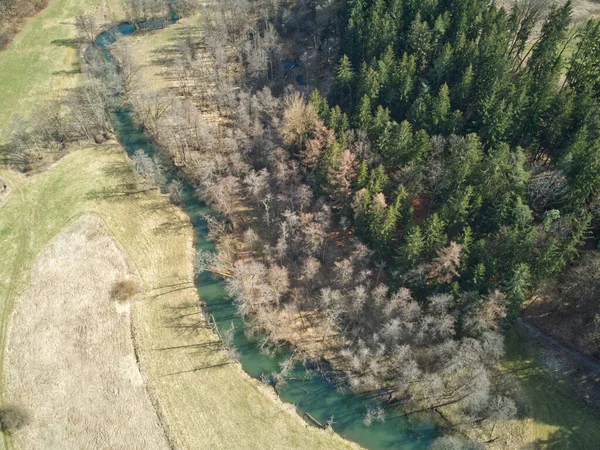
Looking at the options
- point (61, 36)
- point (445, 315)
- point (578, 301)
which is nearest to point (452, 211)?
point (445, 315)

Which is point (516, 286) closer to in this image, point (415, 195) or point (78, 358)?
point (415, 195)

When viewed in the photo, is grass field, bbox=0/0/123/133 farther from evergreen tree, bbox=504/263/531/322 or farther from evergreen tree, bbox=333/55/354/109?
evergreen tree, bbox=504/263/531/322

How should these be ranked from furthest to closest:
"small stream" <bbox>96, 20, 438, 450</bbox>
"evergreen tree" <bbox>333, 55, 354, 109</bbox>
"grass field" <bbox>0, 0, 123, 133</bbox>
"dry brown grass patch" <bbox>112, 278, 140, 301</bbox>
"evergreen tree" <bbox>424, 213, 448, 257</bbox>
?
"grass field" <bbox>0, 0, 123, 133</bbox>, "evergreen tree" <bbox>333, 55, 354, 109</bbox>, "dry brown grass patch" <bbox>112, 278, 140, 301</bbox>, "evergreen tree" <bbox>424, 213, 448, 257</bbox>, "small stream" <bbox>96, 20, 438, 450</bbox>

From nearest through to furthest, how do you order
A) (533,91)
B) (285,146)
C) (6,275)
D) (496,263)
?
(496,263) < (533,91) < (6,275) < (285,146)

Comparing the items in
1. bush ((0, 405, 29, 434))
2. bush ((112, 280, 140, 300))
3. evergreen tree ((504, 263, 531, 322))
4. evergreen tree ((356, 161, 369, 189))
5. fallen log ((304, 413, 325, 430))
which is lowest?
fallen log ((304, 413, 325, 430))

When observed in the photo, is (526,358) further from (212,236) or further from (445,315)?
(212,236)

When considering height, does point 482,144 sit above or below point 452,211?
above

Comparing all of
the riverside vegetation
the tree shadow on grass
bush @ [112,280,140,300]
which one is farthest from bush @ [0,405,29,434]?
the tree shadow on grass
